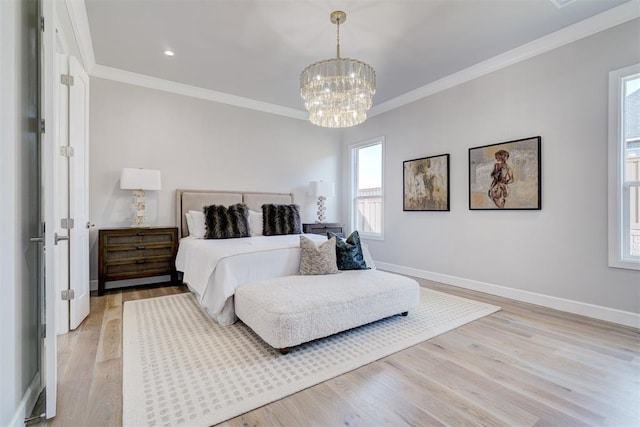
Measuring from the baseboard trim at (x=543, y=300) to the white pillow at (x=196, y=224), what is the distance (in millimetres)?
3258

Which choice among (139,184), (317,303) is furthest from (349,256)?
(139,184)

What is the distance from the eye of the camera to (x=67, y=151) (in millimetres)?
2596

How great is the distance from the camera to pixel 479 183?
12.8 feet

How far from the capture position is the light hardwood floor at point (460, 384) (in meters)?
1.56

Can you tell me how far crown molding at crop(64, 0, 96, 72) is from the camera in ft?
8.79

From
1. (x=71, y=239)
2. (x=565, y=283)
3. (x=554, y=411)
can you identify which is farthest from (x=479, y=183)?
(x=71, y=239)

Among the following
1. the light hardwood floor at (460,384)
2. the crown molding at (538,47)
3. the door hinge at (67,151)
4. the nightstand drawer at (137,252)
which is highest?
the crown molding at (538,47)

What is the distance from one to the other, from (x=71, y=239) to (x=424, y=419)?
10.1ft

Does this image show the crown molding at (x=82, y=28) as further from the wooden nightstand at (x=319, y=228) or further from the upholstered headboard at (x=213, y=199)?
the wooden nightstand at (x=319, y=228)

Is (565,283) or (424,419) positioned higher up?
(565,283)

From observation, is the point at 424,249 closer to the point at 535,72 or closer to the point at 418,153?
the point at 418,153

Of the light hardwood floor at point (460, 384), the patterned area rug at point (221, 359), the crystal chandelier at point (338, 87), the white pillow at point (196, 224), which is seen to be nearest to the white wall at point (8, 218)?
the light hardwood floor at point (460, 384)

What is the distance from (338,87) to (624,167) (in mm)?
2821

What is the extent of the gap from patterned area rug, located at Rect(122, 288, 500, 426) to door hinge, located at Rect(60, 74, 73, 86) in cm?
223
